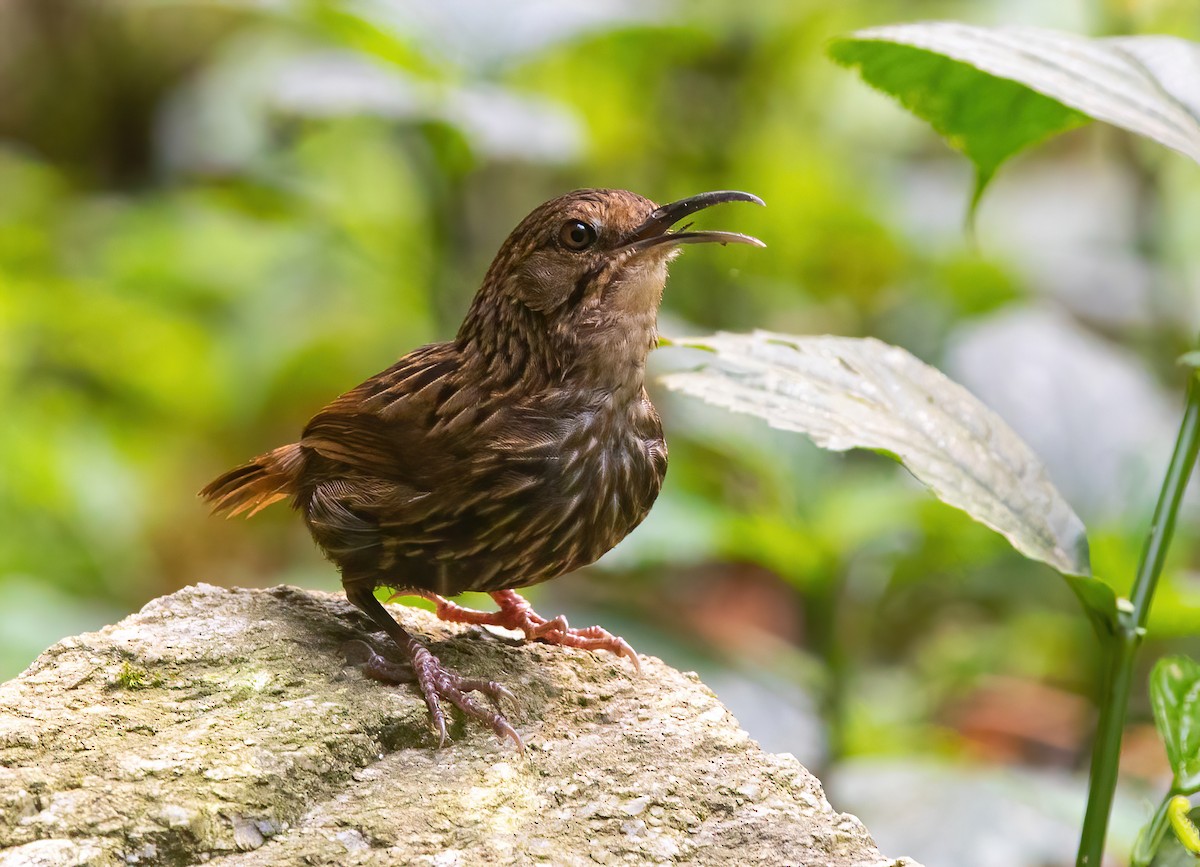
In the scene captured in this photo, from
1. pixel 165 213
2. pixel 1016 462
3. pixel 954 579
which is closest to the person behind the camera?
pixel 1016 462

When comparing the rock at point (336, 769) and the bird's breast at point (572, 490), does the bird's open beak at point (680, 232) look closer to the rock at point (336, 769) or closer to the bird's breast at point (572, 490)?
the bird's breast at point (572, 490)

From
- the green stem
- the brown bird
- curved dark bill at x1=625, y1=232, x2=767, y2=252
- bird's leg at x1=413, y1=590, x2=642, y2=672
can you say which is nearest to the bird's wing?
the brown bird

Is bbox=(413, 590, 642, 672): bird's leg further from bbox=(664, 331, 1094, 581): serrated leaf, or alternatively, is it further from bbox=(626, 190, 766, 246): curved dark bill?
bbox=(626, 190, 766, 246): curved dark bill

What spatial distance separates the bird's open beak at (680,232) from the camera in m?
2.42

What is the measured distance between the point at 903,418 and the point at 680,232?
1.68 ft

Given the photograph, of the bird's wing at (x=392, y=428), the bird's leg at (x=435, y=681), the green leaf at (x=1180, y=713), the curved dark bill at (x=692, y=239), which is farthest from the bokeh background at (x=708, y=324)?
the bird's leg at (x=435, y=681)

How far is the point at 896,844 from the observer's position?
10.5ft

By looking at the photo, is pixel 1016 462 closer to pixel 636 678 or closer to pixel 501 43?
pixel 636 678

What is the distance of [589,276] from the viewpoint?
2.48 m

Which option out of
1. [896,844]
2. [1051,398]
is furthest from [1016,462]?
[1051,398]

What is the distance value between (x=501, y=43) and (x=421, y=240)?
2.29 feet

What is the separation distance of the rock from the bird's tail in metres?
0.33

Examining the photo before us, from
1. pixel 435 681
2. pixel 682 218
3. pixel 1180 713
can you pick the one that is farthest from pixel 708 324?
pixel 1180 713

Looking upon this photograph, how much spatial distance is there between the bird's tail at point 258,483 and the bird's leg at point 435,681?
0.45 m
